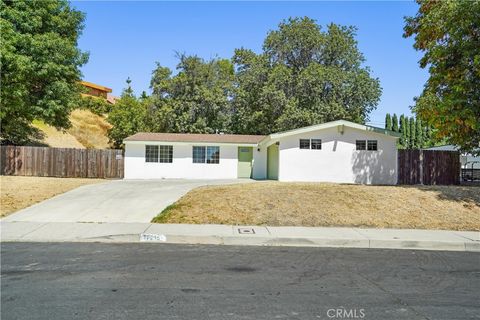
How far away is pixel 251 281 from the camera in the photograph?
624cm

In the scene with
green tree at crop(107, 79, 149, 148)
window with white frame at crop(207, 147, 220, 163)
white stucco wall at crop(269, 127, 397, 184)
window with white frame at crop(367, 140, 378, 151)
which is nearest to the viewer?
white stucco wall at crop(269, 127, 397, 184)

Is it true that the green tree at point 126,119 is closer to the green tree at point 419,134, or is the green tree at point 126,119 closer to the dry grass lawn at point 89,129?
the dry grass lawn at point 89,129

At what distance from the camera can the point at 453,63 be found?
18.1 m

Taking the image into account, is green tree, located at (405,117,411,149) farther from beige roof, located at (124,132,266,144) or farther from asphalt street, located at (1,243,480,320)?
asphalt street, located at (1,243,480,320)

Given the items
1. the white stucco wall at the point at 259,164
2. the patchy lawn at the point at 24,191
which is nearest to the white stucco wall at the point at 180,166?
the white stucco wall at the point at 259,164

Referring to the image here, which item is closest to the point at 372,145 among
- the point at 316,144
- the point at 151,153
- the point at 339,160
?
the point at 339,160

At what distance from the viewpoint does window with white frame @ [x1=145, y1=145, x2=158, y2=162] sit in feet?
87.0

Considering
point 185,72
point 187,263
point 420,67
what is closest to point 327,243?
point 187,263

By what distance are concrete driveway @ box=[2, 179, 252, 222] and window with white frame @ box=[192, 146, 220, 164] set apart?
827cm

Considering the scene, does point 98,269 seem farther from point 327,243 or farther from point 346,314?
point 327,243

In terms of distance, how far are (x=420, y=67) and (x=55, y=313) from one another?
66.5 ft

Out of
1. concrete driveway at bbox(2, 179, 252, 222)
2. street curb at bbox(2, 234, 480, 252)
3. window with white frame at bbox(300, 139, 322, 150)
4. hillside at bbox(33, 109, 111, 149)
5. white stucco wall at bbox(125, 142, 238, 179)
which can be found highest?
hillside at bbox(33, 109, 111, 149)

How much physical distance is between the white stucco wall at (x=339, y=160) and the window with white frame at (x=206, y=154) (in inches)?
197

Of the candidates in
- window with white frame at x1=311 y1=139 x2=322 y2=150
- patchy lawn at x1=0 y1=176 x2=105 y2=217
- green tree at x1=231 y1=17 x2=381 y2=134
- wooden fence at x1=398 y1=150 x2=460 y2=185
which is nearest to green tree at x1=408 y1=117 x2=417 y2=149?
green tree at x1=231 y1=17 x2=381 y2=134
